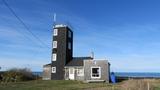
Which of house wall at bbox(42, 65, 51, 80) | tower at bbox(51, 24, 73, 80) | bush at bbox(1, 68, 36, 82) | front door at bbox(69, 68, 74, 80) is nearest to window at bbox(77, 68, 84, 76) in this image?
front door at bbox(69, 68, 74, 80)

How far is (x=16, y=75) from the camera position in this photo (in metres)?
40.6

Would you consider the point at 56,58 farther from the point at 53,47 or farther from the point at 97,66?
the point at 97,66

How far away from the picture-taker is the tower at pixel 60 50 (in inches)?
1697

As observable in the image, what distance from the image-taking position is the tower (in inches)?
1697

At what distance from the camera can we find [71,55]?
45906 mm

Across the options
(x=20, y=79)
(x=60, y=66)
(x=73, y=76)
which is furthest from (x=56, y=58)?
(x=20, y=79)

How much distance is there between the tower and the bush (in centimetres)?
419

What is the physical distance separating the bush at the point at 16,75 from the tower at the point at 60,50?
4195 mm

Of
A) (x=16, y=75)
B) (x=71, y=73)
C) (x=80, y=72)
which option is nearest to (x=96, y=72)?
(x=80, y=72)

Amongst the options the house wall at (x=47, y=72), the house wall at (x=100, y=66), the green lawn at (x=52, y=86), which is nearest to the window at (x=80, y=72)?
the house wall at (x=100, y=66)

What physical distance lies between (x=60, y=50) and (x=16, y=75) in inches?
320

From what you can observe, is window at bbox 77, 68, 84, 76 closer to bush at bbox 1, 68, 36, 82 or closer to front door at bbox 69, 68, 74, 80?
front door at bbox 69, 68, 74, 80

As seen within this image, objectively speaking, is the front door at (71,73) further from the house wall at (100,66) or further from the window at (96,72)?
the window at (96,72)

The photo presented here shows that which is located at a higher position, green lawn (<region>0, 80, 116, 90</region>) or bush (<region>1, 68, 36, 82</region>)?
bush (<region>1, 68, 36, 82</region>)
